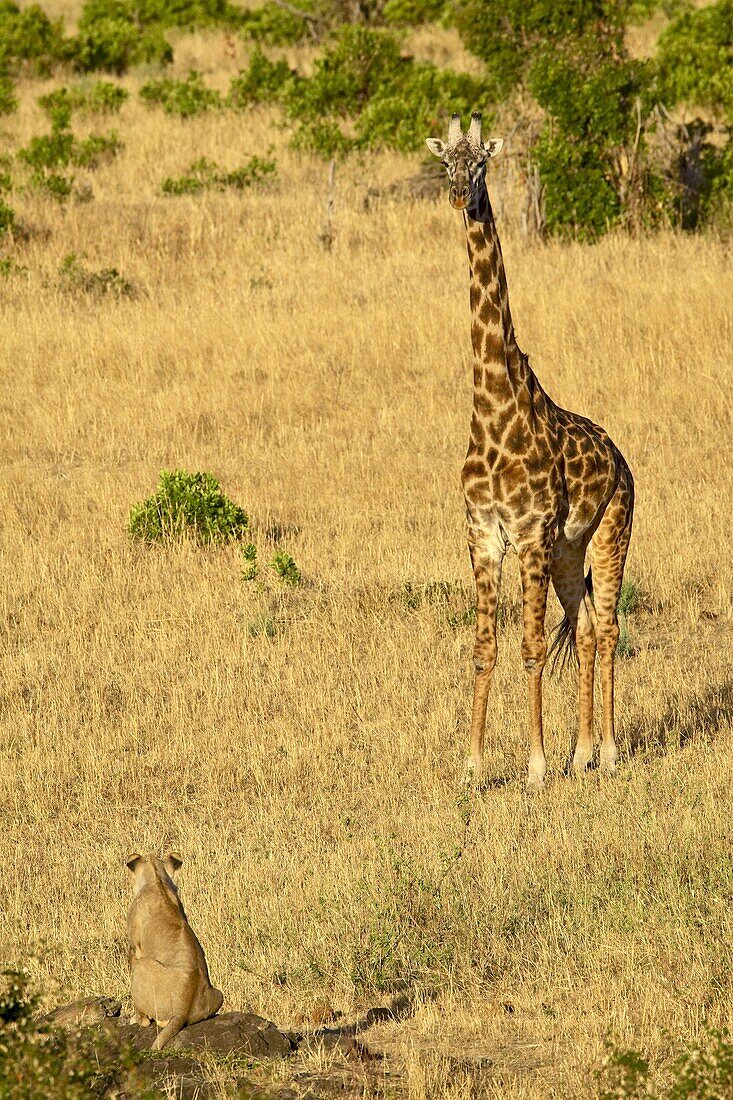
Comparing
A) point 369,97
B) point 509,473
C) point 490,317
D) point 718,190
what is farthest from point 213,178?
point 509,473

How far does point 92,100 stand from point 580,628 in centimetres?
2016

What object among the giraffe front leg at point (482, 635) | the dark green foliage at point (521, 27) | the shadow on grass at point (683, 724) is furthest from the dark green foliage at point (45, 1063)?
the dark green foliage at point (521, 27)

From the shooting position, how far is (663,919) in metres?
5.99

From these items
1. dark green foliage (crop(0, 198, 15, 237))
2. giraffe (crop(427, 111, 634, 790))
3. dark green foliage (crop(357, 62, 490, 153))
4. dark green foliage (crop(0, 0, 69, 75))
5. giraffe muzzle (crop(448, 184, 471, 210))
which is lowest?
giraffe (crop(427, 111, 634, 790))

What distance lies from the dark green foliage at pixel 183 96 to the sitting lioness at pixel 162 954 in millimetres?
22440

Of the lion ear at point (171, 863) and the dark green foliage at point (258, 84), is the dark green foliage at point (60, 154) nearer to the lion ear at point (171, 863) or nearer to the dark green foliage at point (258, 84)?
the dark green foliage at point (258, 84)

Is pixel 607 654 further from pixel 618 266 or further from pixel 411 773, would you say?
pixel 618 266

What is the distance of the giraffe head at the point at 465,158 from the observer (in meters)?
7.30

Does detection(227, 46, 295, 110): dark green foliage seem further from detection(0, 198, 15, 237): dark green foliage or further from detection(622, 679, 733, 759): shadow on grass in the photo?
detection(622, 679, 733, 759): shadow on grass

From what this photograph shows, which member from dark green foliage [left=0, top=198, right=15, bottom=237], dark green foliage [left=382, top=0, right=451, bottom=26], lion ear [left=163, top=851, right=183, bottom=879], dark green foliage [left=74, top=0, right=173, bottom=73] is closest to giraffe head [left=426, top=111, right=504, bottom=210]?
lion ear [left=163, top=851, right=183, bottom=879]

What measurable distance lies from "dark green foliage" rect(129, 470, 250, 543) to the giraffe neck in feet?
14.8

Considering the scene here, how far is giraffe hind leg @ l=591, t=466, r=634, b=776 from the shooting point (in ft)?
27.7

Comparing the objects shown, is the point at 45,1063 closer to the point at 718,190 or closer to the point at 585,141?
the point at 585,141

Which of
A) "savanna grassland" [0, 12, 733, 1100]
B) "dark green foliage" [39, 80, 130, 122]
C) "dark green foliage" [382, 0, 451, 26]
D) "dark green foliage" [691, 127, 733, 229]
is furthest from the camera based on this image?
"dark green foliage" [382, 0, 451, 26]
